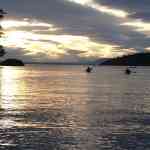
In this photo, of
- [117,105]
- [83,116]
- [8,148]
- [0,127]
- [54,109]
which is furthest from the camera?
[117,105]

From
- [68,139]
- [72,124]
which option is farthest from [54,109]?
[68,139]

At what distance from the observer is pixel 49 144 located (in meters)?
29.9

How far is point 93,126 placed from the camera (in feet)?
124

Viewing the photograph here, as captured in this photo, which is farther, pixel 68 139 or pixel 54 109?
pixel 54 109

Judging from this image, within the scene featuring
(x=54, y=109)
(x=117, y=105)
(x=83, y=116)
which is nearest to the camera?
(x=83, y=116)

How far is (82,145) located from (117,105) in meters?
27.7

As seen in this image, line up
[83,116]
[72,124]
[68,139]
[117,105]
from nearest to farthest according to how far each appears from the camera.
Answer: [68,139] → [72,124] → [83,116] → [117,105]

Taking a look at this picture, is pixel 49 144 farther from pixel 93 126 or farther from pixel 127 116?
pixel 127 116

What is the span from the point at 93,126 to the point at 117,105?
19.4 meters

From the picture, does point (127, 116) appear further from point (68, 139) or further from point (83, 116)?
point (68, 139)

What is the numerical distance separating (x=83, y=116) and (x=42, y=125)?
730cm

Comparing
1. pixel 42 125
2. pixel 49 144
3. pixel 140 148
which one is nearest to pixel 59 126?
pixel 42 125

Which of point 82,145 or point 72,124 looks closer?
point 82,145

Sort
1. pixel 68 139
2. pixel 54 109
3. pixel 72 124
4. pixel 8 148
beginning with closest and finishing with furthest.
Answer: pixel 8 148 < pixel 68 139 < pixel 72 124 < pixel 54 109
